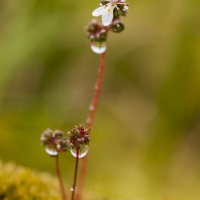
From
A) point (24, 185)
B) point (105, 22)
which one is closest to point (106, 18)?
point (105, 22)

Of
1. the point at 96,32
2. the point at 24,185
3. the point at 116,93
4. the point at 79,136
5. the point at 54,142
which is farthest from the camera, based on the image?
the point at 116,93

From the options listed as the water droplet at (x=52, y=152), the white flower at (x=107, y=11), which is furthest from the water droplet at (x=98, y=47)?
the water droplet at (x=52, y=152)

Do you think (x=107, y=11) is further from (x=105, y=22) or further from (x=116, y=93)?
(x=116, y=93)

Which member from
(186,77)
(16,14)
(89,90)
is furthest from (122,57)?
(16,14)

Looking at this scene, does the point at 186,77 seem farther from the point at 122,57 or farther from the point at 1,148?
the point at 1,148

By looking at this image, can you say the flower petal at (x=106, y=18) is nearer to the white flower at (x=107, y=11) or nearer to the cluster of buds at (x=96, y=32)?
the white flower at (x=107, y=11)
